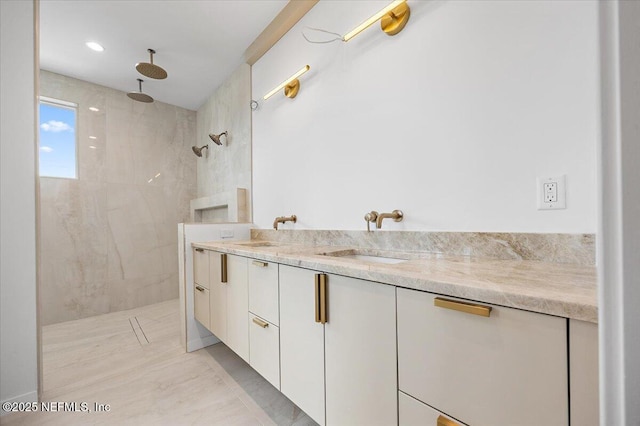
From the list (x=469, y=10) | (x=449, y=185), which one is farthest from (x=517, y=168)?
(x=469, y=10)

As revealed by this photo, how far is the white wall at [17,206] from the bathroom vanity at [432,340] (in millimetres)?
1386

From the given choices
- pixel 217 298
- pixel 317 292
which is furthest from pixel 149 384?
pixel 317 292

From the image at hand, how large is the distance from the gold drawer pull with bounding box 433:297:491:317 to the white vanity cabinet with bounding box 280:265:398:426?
Answer: 0.48 feet

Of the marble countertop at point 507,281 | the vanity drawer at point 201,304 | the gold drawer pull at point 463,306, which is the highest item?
the marble countertop at point 507,281

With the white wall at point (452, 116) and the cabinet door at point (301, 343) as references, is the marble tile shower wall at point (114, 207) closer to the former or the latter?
the white wall at point (452, 116)

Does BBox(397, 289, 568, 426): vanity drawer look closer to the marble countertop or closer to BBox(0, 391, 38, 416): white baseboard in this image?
the marble countertop

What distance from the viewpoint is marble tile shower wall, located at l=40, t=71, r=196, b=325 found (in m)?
2.84

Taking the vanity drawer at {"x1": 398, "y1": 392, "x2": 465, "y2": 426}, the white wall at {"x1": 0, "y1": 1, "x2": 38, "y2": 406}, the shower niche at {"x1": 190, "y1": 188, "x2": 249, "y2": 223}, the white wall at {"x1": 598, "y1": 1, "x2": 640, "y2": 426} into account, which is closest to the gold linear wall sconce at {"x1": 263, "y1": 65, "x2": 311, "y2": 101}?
the shower niche at {"x1": 190, "y1": 188, "x2": 249, "y2": 223}

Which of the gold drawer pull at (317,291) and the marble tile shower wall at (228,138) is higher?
the marble tile shower wall at (228,138)

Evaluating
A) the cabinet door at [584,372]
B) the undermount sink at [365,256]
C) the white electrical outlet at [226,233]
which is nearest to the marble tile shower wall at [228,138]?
the white electrical outlet at [226,233]

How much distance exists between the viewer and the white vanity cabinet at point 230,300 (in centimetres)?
151

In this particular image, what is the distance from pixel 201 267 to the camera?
2057 mm

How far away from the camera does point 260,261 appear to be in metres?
1.34

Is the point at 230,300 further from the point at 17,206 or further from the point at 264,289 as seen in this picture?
the point at 17,206
